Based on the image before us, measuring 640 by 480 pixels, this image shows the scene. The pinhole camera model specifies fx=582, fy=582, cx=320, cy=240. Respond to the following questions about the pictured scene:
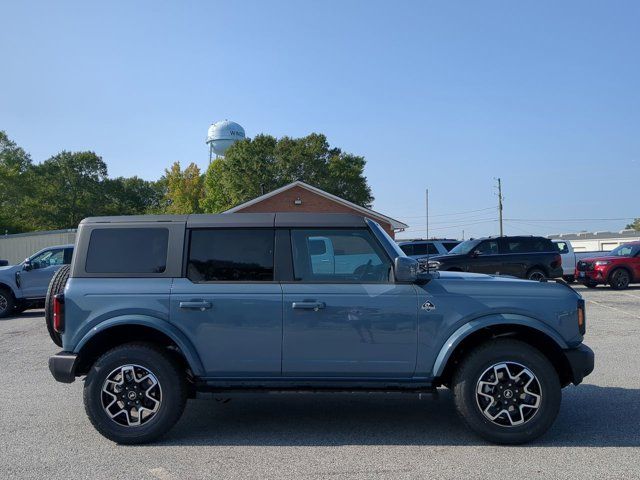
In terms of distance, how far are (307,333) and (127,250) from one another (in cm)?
177

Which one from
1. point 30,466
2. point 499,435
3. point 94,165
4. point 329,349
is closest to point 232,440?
point 329,349

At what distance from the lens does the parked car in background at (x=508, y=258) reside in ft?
59.3

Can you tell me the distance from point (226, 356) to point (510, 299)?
247 centimetres

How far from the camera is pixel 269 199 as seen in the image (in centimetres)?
3478

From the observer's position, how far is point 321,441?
5020mm

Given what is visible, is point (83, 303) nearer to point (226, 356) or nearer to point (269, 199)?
point (226, 356)

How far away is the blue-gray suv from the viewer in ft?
16.0

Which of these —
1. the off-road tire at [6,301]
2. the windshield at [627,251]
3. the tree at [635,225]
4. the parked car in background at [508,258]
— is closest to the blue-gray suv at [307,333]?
the off-road tire at [6,301]

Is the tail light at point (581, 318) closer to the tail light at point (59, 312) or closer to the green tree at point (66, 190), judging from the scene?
the tail light at point (59, 312)

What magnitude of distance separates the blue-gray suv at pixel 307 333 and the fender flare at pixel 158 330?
0.04ft

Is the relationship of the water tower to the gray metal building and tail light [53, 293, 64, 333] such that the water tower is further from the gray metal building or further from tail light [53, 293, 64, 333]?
tail light [53, 293, 64, 333]

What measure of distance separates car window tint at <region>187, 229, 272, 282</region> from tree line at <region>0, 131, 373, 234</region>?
4954cm

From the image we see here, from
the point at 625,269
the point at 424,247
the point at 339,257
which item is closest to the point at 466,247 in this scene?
the point at 424,247

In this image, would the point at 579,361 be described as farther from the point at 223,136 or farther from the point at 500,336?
the point at 223,136
